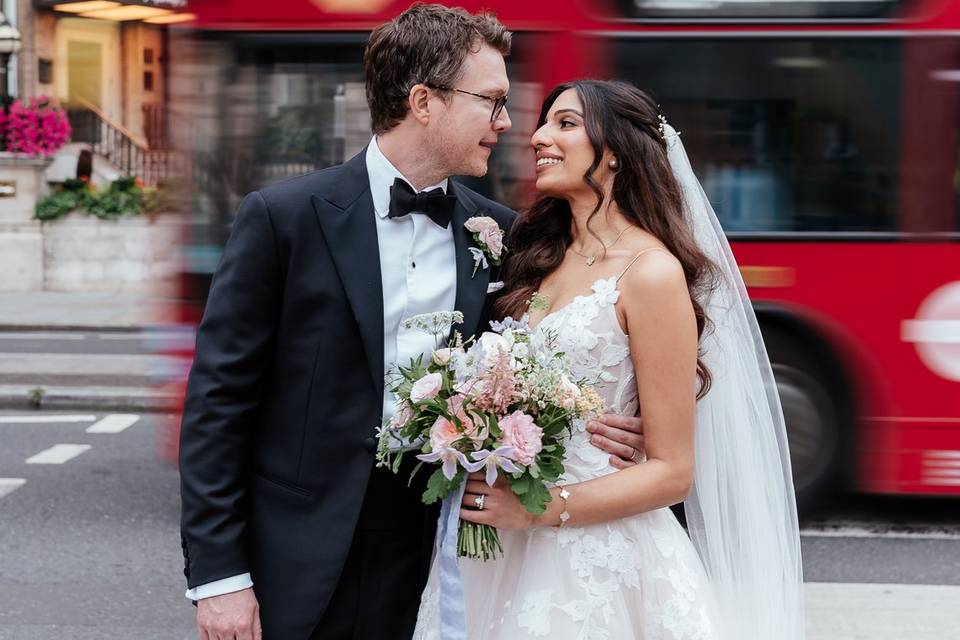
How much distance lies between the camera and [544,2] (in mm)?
6129

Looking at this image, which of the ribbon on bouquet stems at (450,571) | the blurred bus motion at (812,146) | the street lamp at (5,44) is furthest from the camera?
the street lamp at (5,44)

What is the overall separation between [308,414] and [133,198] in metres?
16.4

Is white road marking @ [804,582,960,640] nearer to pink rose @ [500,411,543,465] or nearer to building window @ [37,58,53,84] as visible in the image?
pink rose @ [500,411,543,465]

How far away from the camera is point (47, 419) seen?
947 cm

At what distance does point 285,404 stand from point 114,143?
20.4 m

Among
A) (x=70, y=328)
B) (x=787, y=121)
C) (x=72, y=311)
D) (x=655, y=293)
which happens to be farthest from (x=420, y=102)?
(x=72, y=311)

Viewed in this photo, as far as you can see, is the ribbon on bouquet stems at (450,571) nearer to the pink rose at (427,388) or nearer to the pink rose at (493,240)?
the pink rose at (427,388)

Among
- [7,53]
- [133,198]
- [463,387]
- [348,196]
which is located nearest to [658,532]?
[463,387]

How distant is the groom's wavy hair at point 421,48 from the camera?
2496 mm

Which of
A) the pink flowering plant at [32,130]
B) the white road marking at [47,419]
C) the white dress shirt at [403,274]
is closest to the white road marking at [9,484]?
the white road marking at [47,419]

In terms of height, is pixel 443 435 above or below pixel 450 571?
above

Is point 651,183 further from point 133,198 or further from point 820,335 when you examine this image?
point 133,198

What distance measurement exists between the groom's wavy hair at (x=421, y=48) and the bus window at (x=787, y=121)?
3693 mm

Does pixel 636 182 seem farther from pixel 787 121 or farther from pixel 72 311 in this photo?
pixel 72 311
